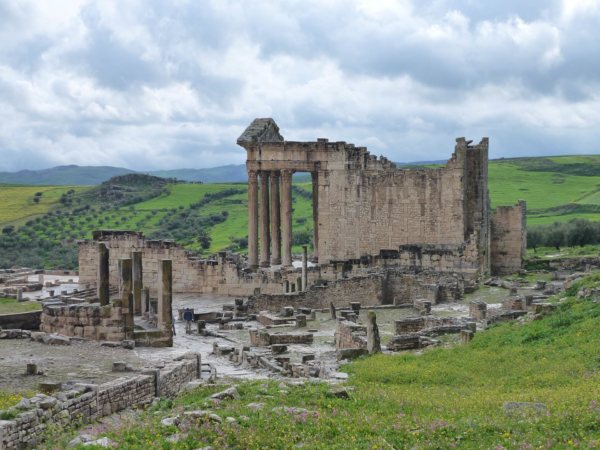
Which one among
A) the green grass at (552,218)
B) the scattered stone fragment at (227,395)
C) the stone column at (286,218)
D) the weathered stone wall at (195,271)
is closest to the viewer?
the scattered stone fragment at (227,395)

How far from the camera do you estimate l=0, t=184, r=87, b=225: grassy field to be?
99.8 m

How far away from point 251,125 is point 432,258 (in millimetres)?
12969

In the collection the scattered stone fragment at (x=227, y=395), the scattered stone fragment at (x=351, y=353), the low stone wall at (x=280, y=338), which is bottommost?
the low stone wall at (x=280, y=338)

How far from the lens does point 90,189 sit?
123000 millimetres

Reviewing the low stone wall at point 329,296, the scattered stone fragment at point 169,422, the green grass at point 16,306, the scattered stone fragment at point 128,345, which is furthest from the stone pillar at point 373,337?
the green grass at point 16,306

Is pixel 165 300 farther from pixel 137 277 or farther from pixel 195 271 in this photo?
pixel 195 271

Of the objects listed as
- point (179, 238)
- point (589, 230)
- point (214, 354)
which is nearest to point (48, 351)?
point (214, 354)

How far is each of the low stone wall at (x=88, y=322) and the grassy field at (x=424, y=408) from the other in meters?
9.53

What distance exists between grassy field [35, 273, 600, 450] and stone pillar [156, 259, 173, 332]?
873cm

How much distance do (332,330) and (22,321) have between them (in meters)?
11.5

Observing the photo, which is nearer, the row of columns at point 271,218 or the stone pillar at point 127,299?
the stone pillar at point 127,299

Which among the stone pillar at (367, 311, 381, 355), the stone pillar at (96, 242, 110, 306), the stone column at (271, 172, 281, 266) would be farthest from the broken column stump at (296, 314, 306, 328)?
the stone column at (271, 172, 281, 266)

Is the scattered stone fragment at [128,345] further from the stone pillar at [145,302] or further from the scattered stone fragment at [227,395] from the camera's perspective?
A: the scattered stone fragment at [227,395]

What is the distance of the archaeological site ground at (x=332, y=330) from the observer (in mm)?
12812
